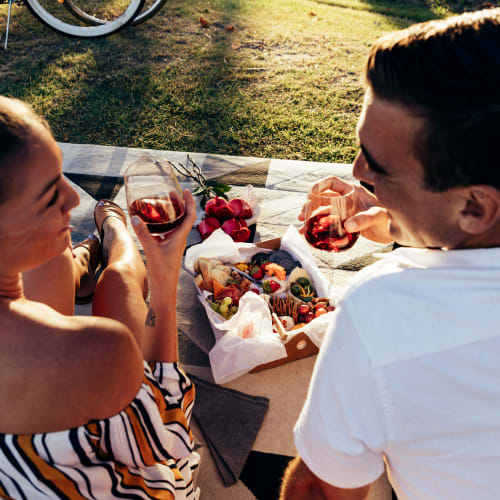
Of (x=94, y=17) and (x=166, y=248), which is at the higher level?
(x=166, y=248)

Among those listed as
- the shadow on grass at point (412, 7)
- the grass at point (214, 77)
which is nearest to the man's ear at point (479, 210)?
the grass at point (214, 77)

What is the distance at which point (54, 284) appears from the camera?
201cm

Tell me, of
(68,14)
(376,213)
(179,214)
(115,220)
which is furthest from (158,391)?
(68,14)

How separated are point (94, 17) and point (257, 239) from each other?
4244 mm

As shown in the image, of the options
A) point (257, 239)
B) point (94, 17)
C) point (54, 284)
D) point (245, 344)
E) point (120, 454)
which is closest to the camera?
point (120, 454)

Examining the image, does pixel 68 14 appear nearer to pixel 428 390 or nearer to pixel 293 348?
pixel 293 348

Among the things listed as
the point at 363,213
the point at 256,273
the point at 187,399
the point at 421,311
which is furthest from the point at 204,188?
the point at 421,311

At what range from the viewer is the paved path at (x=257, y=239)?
6.47 feet

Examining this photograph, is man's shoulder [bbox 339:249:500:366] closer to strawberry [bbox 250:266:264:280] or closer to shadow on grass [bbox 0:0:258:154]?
strawberry [bbox 250:266:264:280]

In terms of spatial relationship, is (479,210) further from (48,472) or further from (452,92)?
Answer: (48,472)

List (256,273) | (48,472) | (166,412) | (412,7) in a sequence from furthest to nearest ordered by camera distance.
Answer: (412,7) < (256,273) < (166,412) < (48,472)

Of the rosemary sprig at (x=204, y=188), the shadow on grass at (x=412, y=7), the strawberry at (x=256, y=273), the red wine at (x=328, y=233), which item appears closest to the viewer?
the red wine at (x=328, y=233)

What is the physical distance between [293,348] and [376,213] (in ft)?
2.53

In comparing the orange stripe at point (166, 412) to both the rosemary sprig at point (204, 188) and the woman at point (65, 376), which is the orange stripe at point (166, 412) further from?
the rosemary sprig at point (204, 188)
